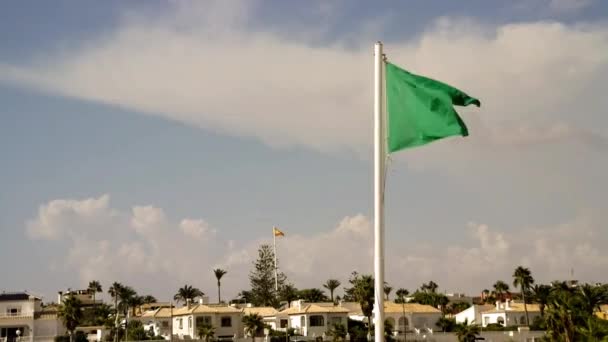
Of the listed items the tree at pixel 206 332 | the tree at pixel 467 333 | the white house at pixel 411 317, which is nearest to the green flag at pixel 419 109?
the tree at pixel 467 333

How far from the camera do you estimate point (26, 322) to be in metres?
91.0

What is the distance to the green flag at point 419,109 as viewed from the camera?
14.6 m

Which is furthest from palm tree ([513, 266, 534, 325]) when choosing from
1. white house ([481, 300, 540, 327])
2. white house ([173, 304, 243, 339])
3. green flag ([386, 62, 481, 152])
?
green flag ([386, 62, 481, 152])

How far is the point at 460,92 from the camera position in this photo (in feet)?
48.5

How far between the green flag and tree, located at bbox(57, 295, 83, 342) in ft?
245

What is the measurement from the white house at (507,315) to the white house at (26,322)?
56429 millimetres

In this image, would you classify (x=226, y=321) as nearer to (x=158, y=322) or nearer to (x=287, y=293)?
(x=158, y=322)

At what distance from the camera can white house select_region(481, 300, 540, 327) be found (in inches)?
4504

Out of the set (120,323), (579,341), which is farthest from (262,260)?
(579,341)

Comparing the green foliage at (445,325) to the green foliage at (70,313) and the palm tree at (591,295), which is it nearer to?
the palm tree at (591,295)

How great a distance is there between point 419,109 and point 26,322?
8424 cm

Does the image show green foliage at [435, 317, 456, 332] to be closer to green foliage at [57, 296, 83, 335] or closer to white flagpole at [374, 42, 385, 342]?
green foliage at [57, 296, 83, 335]

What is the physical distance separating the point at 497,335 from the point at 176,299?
6565 cm

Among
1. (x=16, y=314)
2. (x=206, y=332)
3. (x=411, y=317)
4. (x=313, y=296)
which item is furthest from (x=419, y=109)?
(x=313, y=296)
